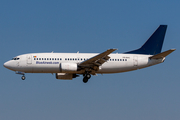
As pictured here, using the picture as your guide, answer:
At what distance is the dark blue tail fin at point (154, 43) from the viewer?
51031mm

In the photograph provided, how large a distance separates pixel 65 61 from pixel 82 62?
8.86ft

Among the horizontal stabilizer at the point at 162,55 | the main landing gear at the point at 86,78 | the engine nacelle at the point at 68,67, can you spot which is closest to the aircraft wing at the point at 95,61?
the engine nacelle at the point at 68,67

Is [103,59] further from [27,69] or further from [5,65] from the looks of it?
[5,65]

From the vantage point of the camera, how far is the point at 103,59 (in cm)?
4641

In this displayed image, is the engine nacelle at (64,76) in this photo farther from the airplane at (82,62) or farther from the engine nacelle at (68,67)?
the engine nacelle at (68,67)

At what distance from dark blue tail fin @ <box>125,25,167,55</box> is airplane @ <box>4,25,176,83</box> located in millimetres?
419

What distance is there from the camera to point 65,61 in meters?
47.8

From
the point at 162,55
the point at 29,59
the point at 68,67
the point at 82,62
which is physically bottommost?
the point at 68,67

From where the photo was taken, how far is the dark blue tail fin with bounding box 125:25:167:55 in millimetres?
51031

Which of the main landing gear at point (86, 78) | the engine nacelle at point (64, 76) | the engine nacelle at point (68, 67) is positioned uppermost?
the engine nacelle at point (68, 67)

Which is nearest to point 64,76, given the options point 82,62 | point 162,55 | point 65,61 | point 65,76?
point 65,76

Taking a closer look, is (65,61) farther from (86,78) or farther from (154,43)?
(154,43)

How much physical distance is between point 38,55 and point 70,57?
466 cm

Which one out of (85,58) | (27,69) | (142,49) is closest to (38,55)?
(27,69)
